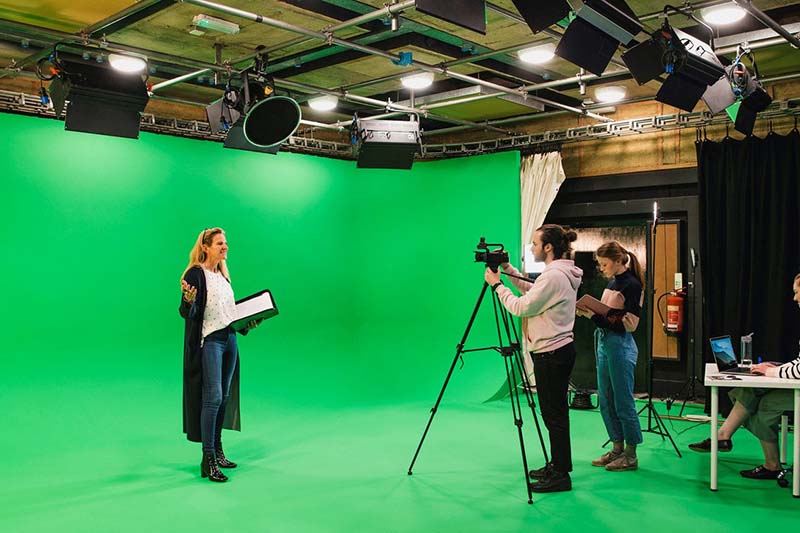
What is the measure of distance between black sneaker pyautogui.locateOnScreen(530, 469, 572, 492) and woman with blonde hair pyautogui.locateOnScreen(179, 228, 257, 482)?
1.90 meters

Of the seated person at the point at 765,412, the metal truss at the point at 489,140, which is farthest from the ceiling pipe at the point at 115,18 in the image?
the seated person at the point at 765,412

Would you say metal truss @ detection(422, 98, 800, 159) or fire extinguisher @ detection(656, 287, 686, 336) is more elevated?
metal truss @ detection(422, 98, 800, 159)

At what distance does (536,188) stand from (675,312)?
190cm

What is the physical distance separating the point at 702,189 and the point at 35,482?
230 inches

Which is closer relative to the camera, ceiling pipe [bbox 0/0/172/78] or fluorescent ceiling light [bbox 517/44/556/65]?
ceiling pipe [bbox 0/0/172/78]

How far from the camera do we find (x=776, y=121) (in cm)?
661

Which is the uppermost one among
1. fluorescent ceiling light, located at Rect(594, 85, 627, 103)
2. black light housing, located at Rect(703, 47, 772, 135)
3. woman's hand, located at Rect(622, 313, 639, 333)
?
fluorescent ceiling light, located at Rect(594, 85, 627, 103)

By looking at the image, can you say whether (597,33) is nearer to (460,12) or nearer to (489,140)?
(460,12)

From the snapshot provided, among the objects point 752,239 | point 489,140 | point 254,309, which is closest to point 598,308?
point 254,309

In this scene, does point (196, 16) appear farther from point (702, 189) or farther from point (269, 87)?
point (702, 189)

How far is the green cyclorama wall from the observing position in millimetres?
6070

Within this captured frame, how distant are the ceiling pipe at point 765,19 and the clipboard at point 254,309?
3192mm

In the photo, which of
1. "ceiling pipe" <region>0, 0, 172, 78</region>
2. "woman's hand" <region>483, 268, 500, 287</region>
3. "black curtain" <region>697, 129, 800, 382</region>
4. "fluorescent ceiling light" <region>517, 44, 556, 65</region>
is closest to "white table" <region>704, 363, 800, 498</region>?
"woman's hand" <region>483, 268, 500, 287</region>

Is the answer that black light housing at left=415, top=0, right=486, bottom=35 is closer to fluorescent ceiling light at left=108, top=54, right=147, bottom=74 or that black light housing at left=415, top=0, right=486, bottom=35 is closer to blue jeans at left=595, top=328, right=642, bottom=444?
blue jeans at left=595, top=328, right=642, bottom=444
